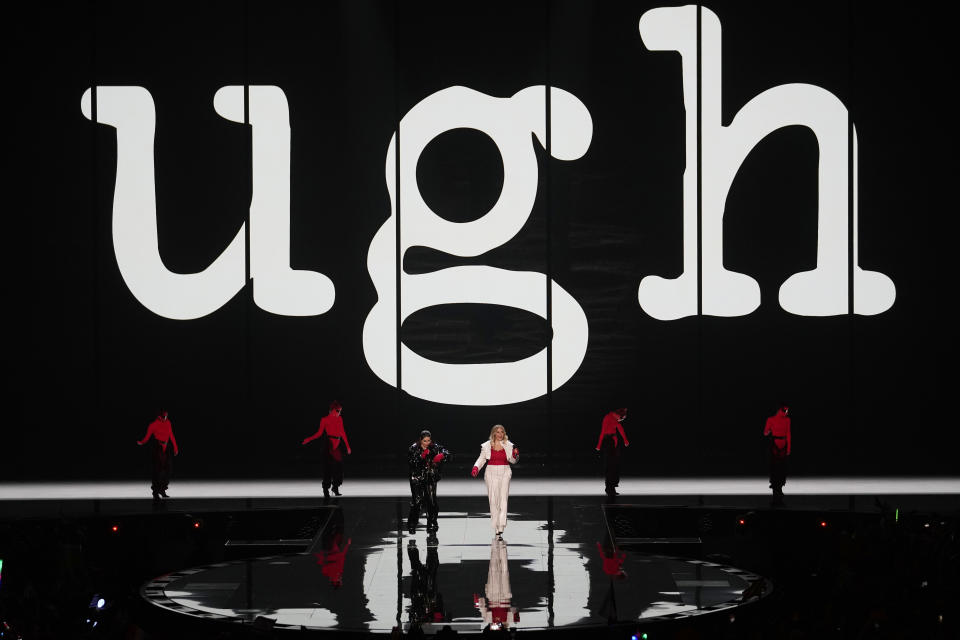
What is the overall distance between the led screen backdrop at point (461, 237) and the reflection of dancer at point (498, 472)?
281 inches

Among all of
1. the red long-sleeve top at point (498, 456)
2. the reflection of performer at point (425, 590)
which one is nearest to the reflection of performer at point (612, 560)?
the red long-sleeve top at point (498, 456)

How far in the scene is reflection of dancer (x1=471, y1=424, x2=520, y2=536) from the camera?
15.7 metres

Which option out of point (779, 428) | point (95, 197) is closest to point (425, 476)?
point (779, 428)

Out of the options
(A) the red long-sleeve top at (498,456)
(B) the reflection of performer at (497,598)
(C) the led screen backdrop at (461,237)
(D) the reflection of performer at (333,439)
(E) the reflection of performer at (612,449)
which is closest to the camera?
(B) the reflection of performer at (497,598)

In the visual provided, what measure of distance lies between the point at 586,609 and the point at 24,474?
47.0 feet

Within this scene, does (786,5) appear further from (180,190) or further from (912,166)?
(180,190)

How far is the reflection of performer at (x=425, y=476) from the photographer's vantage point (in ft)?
53.1

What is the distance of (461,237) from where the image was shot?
22.8m

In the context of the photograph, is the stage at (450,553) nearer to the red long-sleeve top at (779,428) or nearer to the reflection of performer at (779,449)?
the reflection of performer at (779,449)

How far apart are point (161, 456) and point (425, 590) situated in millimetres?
8180

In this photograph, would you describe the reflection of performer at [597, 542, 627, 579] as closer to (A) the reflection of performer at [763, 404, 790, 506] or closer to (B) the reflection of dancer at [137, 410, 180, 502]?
(A) the reflection of performer at [763, 404, 790, 506]

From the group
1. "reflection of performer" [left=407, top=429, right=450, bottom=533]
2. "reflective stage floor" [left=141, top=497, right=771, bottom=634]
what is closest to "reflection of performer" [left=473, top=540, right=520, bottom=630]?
"reflective stage floor" [left=141, top=497, right=771, bottom=634]

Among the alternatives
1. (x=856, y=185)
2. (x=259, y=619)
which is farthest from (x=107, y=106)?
(x=259, y=619)

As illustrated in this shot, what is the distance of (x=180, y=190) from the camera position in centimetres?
2288
